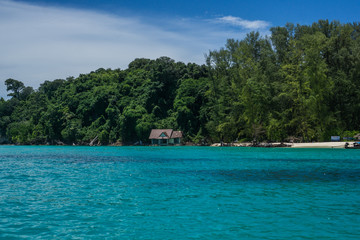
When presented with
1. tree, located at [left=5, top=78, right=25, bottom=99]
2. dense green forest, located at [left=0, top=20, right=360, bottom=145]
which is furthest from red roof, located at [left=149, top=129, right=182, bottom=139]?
tree, located at [left=5, top=78, right=25, bottom=99]

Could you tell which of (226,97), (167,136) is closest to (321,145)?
(226,97)

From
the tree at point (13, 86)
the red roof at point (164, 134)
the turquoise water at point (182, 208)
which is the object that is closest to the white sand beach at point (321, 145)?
the red roof at point (164, 134)

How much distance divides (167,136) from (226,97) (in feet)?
69.5

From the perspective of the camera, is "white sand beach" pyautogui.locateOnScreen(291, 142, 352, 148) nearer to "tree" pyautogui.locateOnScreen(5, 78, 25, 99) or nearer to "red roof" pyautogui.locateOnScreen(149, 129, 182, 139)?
"red roof" pyautogui.locateOnScreen(149, 129, 182, 139)

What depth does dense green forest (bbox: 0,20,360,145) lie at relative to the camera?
212 ft

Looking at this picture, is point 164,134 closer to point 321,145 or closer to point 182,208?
point 321,145

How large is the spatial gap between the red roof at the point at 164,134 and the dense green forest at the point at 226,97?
236 centimetres

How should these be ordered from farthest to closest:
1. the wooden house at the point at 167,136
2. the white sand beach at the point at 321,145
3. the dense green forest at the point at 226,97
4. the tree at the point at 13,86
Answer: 1. the tree at the point at 13,86
2. the wooden house at the point at 167,136
3. the dense green forest at the point at 226,97
4. the white sand beach at the point at 321,145

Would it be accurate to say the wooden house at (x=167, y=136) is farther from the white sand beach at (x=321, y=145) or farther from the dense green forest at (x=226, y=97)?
the white sand beach at (x=321, y=145)

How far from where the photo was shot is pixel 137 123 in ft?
323

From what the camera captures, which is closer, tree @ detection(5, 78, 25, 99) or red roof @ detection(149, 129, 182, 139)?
red roof @ detection(149, 129, 182, 139)

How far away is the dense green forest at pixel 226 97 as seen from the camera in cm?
6469

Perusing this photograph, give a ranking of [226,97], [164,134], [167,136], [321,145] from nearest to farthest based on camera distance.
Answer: [321,145]
[226,97]
[167,136]
[164,134]

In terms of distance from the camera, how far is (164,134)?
93250 mm
